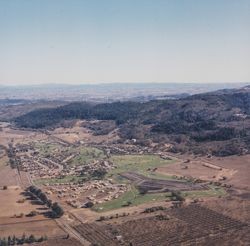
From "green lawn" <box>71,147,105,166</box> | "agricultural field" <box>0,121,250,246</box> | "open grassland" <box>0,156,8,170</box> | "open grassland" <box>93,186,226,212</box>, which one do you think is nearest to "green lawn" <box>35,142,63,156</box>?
"agricultural field" <box>0,121,250,246</box>

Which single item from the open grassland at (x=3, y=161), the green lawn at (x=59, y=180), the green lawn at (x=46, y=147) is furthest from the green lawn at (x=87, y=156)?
the open grassland at (x=3, y=161)

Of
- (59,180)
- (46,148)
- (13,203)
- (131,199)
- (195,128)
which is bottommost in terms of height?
(59,180)

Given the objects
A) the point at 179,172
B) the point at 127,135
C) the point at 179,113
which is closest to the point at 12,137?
the point at 127,135

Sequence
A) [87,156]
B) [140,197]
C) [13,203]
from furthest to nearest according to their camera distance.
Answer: [87,156] → [140,197] → [13,203]

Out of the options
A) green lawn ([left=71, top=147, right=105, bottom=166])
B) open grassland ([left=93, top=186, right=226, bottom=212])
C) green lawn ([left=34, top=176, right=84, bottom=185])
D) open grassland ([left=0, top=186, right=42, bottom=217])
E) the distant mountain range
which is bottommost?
green lawn ([left=34, top=176, right=84, bottom=185])

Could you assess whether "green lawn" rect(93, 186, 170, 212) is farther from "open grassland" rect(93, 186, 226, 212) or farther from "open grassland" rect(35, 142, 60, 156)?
"open grassland" rect(35, 142, 60, 156)

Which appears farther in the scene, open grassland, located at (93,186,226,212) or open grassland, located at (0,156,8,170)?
open grassland, located at (0,156,8,170)

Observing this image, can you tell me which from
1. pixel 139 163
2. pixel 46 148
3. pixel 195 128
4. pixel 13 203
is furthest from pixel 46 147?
pixel 13 203

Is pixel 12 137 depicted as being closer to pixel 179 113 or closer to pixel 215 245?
pixel 179 113

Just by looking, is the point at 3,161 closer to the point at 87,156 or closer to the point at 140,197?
the point at 87,156

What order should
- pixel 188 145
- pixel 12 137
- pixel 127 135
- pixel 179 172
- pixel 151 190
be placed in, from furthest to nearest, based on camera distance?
pixel 12 137
pixel 127 135
pixel 188 145
pixel 179 172
pixel 151 190

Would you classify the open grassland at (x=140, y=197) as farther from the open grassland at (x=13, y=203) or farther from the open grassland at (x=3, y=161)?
the open grassland at (x=3, y=161)
